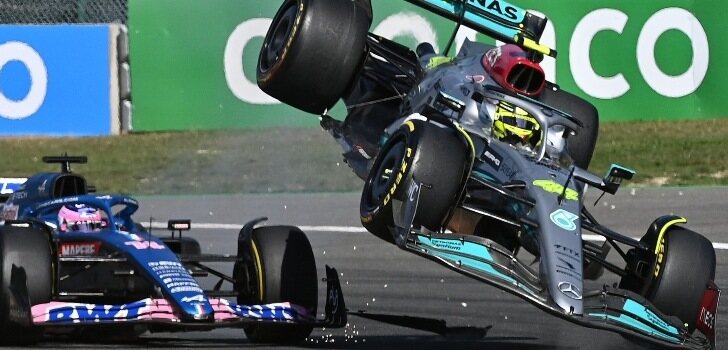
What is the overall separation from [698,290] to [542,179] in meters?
0.95

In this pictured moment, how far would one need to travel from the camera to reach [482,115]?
27.6ft

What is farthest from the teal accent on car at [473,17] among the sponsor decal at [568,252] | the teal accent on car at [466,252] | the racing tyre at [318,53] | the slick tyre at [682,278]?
the sponsor decal at [568,252]

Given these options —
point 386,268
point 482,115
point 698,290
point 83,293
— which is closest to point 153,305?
point 83,293

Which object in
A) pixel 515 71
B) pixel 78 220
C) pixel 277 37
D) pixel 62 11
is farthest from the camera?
pixel 62 11

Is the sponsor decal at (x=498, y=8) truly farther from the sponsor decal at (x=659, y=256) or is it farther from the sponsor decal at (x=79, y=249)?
the sponsor decal at (x=79, y=249)

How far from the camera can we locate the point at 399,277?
11.3 m

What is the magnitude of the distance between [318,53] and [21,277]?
2238mm

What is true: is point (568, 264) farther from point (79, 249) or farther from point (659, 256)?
point (79, 249)

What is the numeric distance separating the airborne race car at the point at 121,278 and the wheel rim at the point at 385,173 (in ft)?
2.91

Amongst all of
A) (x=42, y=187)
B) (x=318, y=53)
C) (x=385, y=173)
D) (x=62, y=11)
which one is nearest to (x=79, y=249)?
(x=42, y=187)

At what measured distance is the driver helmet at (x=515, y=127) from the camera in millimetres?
8320

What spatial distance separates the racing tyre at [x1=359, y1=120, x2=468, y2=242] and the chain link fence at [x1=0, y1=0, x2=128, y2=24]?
1064 cm

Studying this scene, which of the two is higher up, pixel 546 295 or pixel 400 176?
pixel 400 176

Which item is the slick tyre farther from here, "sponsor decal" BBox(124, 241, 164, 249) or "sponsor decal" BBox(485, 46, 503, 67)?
"sponsor decal" BBox(124, 241, 164, 249)
